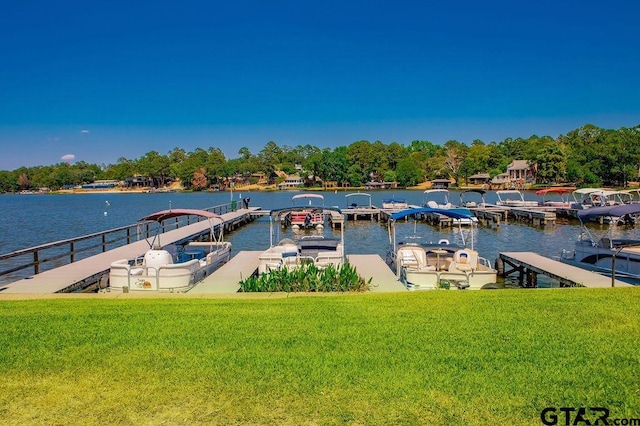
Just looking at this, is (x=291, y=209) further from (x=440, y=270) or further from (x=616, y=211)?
(x=616, y=211)

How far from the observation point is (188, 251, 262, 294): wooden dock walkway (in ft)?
46.6

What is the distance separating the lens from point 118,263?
589 inches

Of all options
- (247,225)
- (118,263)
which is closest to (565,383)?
(118,263)

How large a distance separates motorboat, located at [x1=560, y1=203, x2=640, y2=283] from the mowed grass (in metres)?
8.88

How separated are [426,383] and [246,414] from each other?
1.80 m

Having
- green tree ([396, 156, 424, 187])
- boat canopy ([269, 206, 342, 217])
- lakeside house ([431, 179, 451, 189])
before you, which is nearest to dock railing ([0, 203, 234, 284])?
boat canopy ([269, 206, 342, 217])

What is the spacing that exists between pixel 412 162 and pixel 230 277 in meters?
136

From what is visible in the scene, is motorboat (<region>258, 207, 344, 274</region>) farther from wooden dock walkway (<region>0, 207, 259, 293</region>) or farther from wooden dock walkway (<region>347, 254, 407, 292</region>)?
wooden dock walkway (<region>0, 207, 259, 293</region>)

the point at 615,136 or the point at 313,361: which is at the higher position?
the point at 615,136

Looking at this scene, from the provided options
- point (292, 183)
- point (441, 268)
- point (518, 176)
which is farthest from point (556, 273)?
point (292, 183)

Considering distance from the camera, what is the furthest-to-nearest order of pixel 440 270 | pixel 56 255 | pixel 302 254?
pixel 56 255 < pixel 302 254 < pixel 440 270

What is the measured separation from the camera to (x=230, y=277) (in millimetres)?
15734

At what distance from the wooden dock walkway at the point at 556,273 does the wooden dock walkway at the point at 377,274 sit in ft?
15.7

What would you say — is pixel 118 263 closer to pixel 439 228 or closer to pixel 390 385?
pixel 390 385
